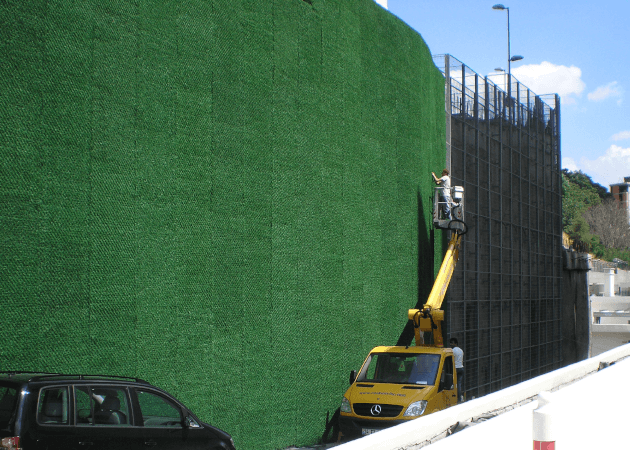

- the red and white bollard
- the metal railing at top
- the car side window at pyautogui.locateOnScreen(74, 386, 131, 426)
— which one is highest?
the metal railing at top

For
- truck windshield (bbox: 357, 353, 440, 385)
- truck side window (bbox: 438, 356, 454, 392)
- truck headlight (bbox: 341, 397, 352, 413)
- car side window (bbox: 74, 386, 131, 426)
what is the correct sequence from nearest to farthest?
1. car side window (bbox: 74, 386, 131, 426)
2. truck headlight (bbox: 341, 397, 352, 413)
3. truck side window (bbox: 438, 356, 454, 392)
4. truck windshield (bbox: 357, 353, 440, 385)

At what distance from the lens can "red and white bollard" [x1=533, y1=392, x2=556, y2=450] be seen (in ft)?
16.1

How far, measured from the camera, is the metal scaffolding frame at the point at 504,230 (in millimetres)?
20844

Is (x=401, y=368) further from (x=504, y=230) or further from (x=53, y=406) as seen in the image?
(x=504, y=230)

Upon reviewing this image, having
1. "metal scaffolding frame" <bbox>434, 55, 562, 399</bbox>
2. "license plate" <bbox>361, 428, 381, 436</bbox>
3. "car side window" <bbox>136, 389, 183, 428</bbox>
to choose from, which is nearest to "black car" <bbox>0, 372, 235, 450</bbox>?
"car side window" <bbox>136, 389, 183, 428</bbox>

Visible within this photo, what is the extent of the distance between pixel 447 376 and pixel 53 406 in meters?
7.66

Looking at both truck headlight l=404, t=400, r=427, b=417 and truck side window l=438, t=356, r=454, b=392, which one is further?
truck side window l=438, t=356, r=454, b=392

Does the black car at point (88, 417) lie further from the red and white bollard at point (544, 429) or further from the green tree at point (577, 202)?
the green tree at point (577, 202)

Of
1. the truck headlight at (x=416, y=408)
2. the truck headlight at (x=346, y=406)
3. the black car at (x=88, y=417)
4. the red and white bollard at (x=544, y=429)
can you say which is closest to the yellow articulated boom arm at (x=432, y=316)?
the truck headlight at (x=416, y=408)

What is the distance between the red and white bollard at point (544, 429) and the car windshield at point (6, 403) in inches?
185

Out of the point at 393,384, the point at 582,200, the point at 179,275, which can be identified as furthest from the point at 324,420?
the point at 582,200

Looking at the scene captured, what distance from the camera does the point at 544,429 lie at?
4926mm

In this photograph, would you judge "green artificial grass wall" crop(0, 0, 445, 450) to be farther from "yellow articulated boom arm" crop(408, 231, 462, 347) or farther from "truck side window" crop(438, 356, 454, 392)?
"truck side window" crop(438, 356, 454, 392)

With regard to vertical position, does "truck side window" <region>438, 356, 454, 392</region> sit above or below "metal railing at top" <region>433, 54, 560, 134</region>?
below
